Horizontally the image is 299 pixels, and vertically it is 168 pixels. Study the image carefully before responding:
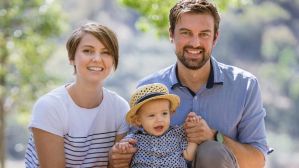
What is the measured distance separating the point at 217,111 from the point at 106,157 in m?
0.76

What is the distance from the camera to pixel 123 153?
364cm

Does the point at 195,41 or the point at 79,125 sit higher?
the point at 195,41

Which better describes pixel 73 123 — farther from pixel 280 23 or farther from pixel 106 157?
pixel 280 23

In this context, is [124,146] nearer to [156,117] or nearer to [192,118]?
[156,117]

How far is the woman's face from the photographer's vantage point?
3.76 metres

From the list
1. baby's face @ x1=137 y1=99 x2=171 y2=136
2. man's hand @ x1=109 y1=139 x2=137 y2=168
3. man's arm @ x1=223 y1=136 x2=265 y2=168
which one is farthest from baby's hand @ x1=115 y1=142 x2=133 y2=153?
man's arm @ x1=223 y1=136 x2=265 y2=168

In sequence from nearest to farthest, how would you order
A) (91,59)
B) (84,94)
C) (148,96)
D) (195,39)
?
(148,96), (91,59), (84,94), (195,39)

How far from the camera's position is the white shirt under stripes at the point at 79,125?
374 cm

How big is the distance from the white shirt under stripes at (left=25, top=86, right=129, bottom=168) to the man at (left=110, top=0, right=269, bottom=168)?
41 cm

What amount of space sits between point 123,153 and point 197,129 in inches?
17.6

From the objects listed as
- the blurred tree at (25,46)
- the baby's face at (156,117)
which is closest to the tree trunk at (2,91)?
the blurred tree at (25,46)

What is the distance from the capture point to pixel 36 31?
36.3 ft

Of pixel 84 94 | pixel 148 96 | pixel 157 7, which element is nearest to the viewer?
pixel 148 96

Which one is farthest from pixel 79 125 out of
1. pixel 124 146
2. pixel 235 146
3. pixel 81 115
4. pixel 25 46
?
pixel 25 46
